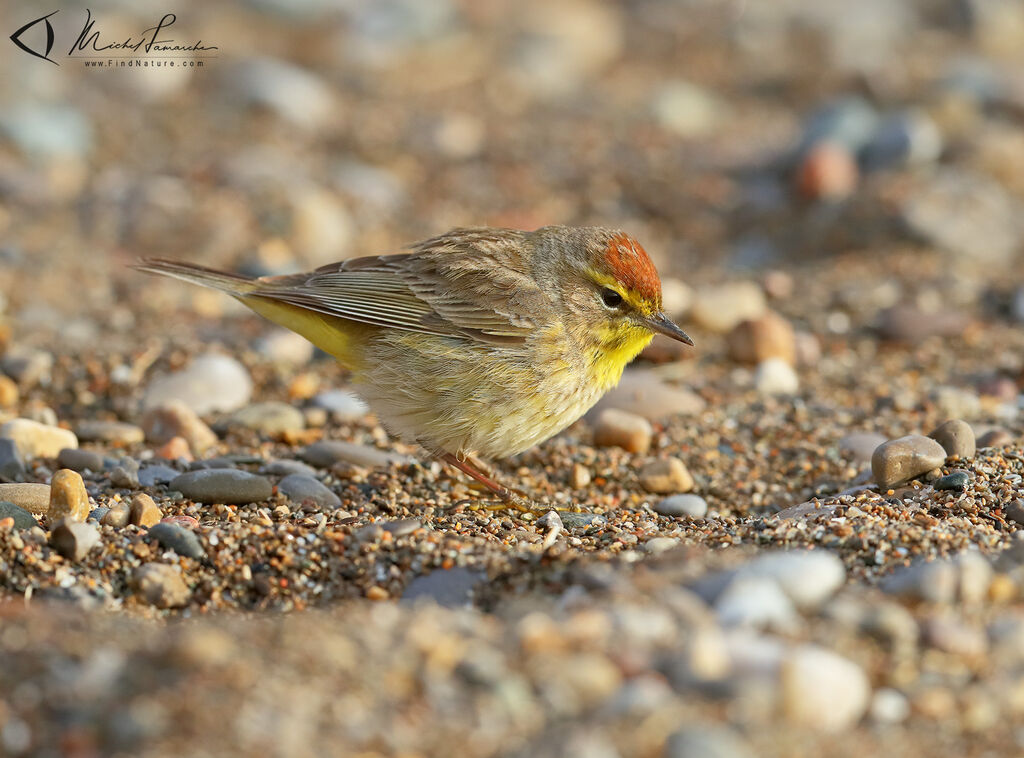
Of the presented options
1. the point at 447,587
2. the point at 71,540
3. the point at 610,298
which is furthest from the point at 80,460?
the point at 610,298

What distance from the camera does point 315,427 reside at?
256 inches

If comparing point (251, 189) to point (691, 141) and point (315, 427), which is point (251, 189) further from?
point (691, 141)

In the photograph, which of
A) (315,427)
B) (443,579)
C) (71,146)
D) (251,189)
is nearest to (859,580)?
(443,579)

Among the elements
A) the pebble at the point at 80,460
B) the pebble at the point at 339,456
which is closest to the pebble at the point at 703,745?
the pebble at the point at 339,456

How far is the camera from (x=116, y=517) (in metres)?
4.69

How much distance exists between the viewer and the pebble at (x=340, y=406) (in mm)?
6645

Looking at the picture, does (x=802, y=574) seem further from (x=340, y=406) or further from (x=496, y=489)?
(x=340, y=406)

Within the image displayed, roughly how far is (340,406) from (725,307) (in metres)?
2.84

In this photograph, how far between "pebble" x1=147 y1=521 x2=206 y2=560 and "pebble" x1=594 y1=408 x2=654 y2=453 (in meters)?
2.48

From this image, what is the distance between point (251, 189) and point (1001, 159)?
20.6 feet

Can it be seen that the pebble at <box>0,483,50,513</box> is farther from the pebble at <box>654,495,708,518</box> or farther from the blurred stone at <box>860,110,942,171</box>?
the blurred stone at <box>860,110,942,171</box>

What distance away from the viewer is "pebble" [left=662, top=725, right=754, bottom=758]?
9.24 ft

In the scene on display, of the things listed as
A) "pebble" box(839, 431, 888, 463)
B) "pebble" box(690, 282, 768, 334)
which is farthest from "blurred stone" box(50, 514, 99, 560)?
"pebble" box(690, 282, 768, 334)

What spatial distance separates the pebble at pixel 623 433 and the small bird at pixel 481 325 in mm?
514
